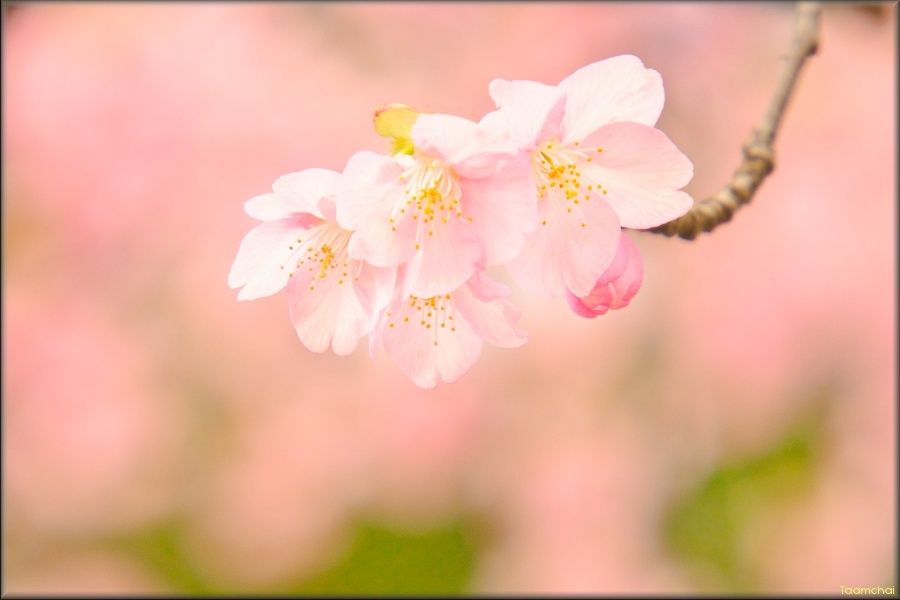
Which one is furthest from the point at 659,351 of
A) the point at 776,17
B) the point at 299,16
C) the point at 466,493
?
the point at 299,16

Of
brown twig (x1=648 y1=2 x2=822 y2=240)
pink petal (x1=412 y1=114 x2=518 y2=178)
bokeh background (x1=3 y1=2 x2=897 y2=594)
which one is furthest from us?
bokeh background (x1=3 y1=2 x2=897 y2=594)

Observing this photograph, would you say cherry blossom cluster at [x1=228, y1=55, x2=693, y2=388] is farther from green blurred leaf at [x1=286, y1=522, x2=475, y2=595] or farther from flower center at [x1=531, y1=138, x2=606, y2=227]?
green blurred leaf at [x1=286, y1=522, x2=475, y2=595]

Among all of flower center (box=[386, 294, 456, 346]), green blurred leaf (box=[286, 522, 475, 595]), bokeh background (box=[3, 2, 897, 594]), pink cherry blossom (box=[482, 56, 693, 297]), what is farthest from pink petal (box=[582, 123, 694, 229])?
green blurred leaf (box=[286, 522, 475, 595])

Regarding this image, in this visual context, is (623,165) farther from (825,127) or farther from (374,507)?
(825,127)

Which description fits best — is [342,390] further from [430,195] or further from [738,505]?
[430,195]

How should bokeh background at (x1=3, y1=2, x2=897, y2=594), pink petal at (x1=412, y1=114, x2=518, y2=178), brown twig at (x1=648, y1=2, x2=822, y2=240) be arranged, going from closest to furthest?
pink petal at (x1=412, y1=114, x2=518, y2=178) < brown twig at (x1=648, y1=2, x2=822, y2=240) < bokeh background at (x1=3, y1=2, x2=897, y2=594)

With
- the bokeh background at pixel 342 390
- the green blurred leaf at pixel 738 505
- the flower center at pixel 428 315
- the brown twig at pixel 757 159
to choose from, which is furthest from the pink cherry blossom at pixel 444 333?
the green blurred leaf at pixel 738 505

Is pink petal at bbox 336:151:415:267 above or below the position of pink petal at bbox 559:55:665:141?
below

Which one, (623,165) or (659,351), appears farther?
(659,351)

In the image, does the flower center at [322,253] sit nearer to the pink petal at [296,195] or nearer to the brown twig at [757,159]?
the pink petal at [296,195]
